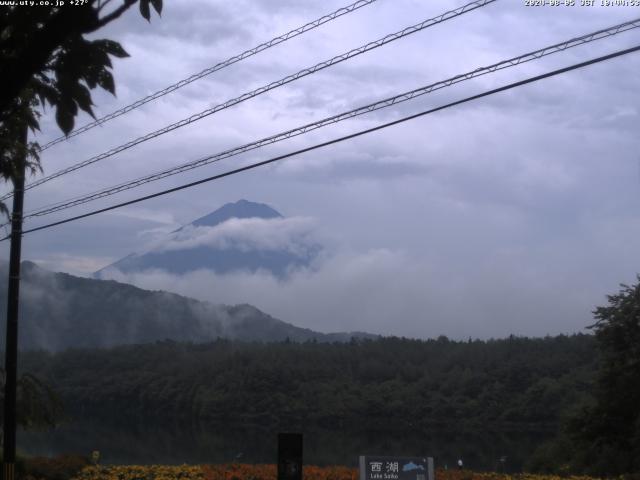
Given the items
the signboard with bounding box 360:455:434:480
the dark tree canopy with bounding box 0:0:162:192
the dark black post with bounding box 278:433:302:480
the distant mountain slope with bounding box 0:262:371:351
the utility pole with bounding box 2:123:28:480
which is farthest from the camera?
the distant mountain slope with bounding box 0:262:371:351

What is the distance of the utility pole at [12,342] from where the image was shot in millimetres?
14766

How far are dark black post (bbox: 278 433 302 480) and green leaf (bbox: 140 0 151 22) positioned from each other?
5178mm

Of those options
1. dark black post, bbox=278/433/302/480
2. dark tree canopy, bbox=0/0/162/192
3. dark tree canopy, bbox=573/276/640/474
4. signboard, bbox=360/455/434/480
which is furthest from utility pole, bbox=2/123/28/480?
dark tree canopy, bbox=573/276/640/474

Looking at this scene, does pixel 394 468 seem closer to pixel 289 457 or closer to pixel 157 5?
pixel 289 457

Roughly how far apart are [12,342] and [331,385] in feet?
137

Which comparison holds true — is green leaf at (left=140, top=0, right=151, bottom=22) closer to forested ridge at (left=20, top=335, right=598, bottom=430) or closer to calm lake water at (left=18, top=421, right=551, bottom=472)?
calm lake water at (left=18, top=421, right=551, bottom=472)

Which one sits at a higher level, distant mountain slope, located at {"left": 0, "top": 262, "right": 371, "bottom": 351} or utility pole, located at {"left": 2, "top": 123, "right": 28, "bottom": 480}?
distant mountain slope, located at {"left": 0, "top": 262, "right": 371, "bottom": 351}

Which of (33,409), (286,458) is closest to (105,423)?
(33,409)

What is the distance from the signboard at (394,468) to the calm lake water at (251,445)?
11039mm

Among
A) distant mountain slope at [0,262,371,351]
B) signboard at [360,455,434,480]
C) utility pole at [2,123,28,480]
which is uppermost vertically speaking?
distant mountain slope at [0,262,371,351]

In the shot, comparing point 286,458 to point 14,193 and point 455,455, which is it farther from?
point 455,455

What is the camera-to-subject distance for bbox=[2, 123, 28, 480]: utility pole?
1477 cm

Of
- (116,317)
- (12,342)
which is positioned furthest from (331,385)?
(116,317)

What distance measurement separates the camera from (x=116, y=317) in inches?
4941
